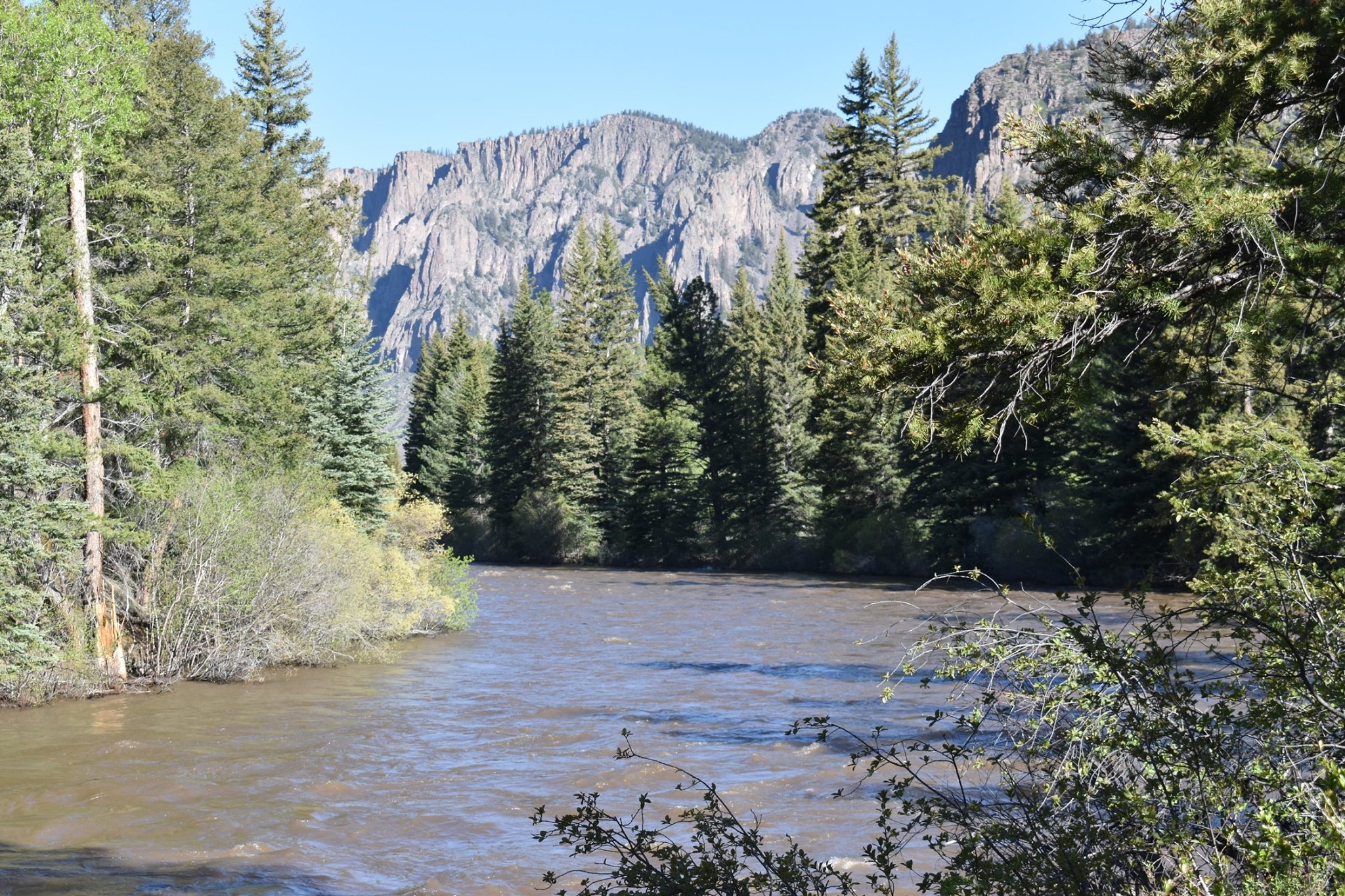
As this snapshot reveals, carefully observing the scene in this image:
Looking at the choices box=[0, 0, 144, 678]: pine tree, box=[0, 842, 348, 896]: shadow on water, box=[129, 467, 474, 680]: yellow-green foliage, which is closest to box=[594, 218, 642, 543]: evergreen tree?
box=[129, 467, 474, 680]: yellow-green foliage

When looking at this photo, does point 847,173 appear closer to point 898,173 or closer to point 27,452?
point 898,173

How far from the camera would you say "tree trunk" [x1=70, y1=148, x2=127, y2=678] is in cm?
1761

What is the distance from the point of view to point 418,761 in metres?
14.5

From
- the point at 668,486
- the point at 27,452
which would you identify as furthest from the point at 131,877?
the point at 668,486

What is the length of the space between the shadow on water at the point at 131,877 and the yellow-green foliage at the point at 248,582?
845cm

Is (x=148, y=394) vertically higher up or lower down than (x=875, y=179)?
lower down

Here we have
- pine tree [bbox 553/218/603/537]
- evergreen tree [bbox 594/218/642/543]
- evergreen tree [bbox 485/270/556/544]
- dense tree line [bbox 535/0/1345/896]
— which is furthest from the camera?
evergreen tree [bbox 485/270/556/544]

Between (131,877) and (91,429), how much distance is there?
990cm

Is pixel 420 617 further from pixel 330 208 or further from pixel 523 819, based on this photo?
pixel 330 208

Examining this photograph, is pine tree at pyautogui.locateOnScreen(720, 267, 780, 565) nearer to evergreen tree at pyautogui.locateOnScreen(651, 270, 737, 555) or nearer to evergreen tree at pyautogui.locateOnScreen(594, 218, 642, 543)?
evergreen tree at pyautogui.locateOnScreen(651, 270, 737, 555)

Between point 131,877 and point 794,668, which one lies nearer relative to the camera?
point 131,877

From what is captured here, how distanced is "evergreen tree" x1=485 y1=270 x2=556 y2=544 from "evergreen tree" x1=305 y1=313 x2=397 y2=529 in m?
25.6

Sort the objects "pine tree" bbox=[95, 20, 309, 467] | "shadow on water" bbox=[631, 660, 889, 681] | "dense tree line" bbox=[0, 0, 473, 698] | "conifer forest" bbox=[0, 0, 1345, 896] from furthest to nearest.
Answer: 1. "pine tree" bbox=[95, 20, 309, 467]
2. "shadow on water" bbox=[631, 660, 889, 681]
3. "dense tree line" bbox=[0, 0, 473, 698]
4. "conifer forest" bbox=[0, 0, 1345, 896]

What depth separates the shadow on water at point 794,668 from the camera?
1994 cm
